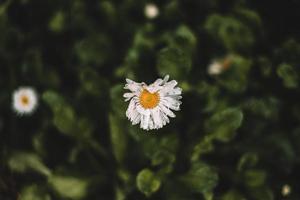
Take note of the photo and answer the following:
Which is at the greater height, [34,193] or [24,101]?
[24,101]

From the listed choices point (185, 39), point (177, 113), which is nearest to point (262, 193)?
point (177, 113)

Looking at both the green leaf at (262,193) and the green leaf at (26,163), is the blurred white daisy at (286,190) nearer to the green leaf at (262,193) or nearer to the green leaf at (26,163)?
the green leaf at (262,193)

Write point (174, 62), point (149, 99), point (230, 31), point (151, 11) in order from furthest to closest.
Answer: point (151, 11) → point (230, 31) → point (174, 62) → point (149, 99)

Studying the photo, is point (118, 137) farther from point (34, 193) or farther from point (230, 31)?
point (230, 31)

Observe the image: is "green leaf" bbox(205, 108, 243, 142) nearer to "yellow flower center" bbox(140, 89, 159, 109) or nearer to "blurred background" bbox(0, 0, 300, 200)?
"blurred background" bbox(0, 0, 300, 200)

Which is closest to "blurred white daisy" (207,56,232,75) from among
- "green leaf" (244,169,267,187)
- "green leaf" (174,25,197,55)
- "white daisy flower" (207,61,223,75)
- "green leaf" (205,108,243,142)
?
"white daisy flower" (207,61,223,75)

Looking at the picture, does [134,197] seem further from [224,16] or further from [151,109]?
[224,16]
